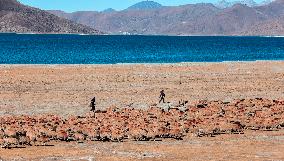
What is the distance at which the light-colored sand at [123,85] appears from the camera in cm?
3497

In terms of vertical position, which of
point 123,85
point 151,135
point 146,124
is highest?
point 123,85

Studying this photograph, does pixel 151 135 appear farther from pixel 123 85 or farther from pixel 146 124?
pixel 123 85

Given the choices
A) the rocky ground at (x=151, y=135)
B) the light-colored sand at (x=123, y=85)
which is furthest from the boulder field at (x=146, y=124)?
the light-colored sand at (x=123, y=85)

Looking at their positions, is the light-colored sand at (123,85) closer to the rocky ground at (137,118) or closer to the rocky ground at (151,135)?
the rocky ground at (137,118)

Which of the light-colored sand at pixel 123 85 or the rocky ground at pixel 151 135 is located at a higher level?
the light-colored sand at pixel 123 85

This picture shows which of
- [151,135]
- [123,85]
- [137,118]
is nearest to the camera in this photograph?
[151,135]

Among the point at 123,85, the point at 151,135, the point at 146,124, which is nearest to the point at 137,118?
the point at 146,124

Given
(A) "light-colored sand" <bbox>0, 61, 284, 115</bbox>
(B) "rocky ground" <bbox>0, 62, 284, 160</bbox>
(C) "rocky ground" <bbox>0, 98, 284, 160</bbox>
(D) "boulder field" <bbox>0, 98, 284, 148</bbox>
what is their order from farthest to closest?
(A) "light-colored sand" <bbox>0, 61, 284, 115</bbox> → (D) "boulder field" <bbox>0, 98, 284, 148</bbox> → (B) "rocky ground" <bbox>0, 62, 284, 160</bbox> → (C) "rocky ground" <bbox>0, 98, 284, 160</bbox>

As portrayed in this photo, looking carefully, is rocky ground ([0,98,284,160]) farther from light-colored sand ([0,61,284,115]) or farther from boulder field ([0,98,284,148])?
light-colored sand ([0,61,284,115])

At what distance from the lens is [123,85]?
4447 cm

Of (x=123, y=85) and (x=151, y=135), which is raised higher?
(x=123, y=85)

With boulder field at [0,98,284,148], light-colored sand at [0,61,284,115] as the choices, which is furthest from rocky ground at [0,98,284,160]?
light-colored sand at [0,61,284,115]

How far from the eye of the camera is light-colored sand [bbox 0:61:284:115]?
3497 centimetres

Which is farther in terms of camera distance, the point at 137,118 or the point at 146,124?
the point at 137,118
